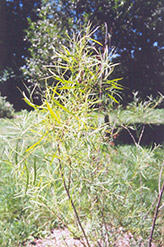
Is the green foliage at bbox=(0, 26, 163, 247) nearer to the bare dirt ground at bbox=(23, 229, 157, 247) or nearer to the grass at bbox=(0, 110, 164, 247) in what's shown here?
the grass at bbox=(0, 110, 164, 247)

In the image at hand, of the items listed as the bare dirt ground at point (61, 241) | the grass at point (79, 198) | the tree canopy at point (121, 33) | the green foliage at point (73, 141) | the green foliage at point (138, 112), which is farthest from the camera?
the tree canopy at point (121, 33)

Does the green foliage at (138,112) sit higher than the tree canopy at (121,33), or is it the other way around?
the tree canopy at (121,33)

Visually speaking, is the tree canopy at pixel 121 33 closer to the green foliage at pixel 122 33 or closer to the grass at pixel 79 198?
the green foliage at pixel 122 33

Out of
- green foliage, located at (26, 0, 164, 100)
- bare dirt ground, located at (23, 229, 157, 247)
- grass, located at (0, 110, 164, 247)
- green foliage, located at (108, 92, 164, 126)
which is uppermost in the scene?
green foliage, located at (26, 0, 164, 100)

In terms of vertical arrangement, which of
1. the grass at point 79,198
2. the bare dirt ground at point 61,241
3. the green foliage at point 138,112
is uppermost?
the green foliage at point 138,112

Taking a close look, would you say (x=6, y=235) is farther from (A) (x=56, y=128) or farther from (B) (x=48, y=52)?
(B) (x=48, y=52)

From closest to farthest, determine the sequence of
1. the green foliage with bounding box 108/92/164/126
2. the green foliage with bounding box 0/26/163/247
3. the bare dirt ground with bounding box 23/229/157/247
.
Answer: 1. the green foliage with bounding box 0/26/163/247
2. the green foliage with bounding box 108/92/164/126
3. the bare dirt ground with bounding box 23/229/157/247

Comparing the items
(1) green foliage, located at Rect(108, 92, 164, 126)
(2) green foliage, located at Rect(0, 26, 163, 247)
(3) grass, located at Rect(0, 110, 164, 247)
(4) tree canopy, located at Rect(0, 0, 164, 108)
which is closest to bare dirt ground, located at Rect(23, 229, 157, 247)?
(3) grass, located at Rect(0, 110, 164, 247)

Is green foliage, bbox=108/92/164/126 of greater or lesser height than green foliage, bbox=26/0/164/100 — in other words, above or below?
below


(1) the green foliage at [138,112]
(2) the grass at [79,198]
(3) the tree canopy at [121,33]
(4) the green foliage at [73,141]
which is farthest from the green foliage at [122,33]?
(4) the green foliage at [73,141]

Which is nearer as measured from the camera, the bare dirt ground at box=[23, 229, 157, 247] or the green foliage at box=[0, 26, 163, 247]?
the green foliage at box=[0, 26, 163, 247]

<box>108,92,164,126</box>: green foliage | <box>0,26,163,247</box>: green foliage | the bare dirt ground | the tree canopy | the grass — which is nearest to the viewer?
<box>0,26,163,247</box>: green foliage

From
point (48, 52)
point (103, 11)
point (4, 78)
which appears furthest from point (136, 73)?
point (4, 78)

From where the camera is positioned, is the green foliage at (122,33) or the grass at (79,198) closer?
the grass at (79,198)
